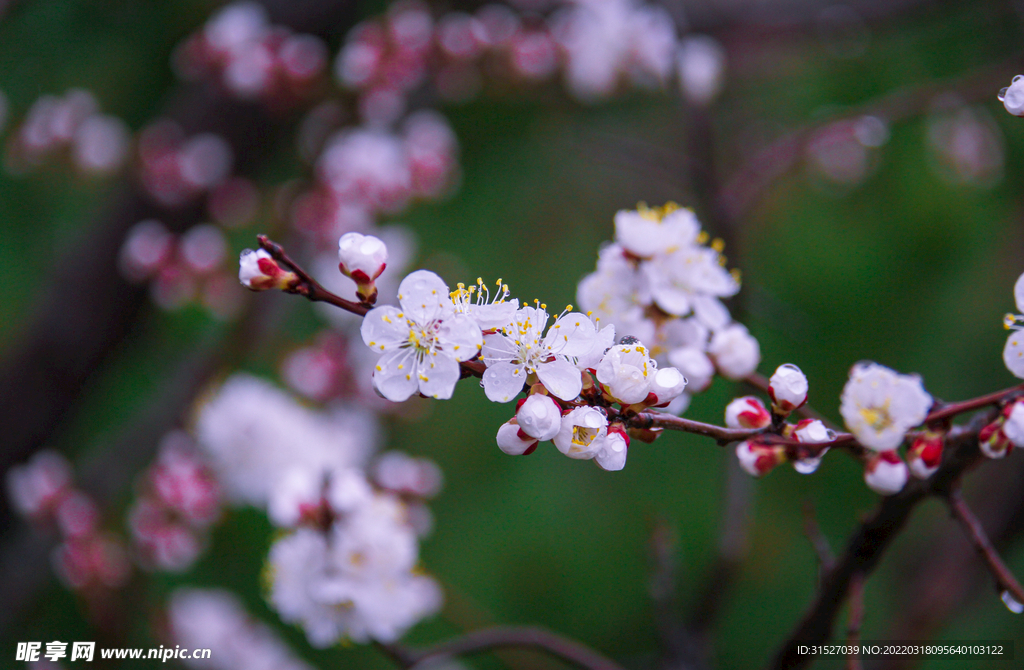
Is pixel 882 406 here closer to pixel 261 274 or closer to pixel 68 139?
pixel 261 274

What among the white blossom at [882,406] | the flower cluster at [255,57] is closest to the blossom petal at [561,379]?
the white blossom at [882,406]

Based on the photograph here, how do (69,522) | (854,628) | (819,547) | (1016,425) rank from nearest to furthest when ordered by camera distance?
1. (1016,425)
2. (854,628)
3. (819,547)
4. (69,522)

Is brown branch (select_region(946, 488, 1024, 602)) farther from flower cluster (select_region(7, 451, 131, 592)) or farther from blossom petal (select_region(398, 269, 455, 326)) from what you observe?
flower cluster (select_region(7, 451, 131, 592))

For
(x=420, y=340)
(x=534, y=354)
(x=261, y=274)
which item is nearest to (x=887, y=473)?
(x=534, y=354)

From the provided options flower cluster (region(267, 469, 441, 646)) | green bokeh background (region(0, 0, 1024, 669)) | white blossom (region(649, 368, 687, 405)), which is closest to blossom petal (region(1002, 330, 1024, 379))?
white blossom (region(649, 368, 687, 405))

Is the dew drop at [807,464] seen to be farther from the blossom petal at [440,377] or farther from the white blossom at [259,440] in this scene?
the white blossom at [259,440]
